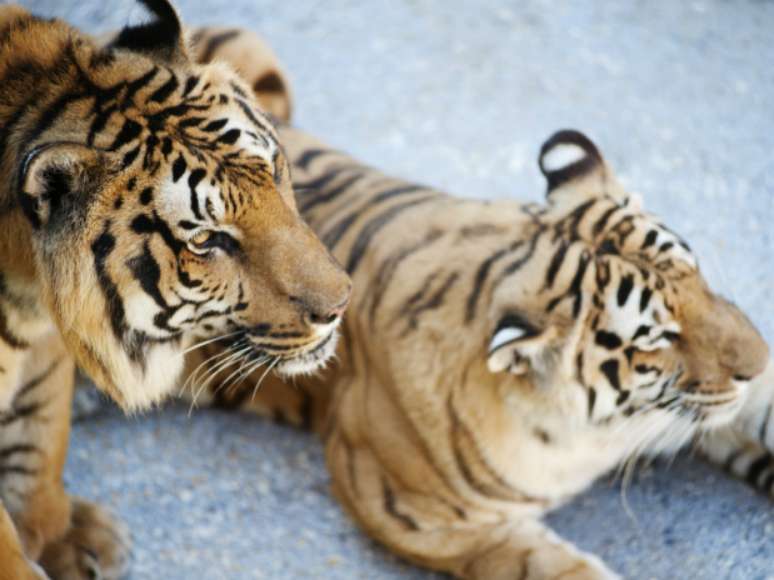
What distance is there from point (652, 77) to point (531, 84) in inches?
16.9

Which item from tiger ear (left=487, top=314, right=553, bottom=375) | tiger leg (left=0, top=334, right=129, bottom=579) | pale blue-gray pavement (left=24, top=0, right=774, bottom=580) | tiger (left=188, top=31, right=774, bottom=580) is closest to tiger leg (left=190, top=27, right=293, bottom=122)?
pale blue-gray pavement (left=24, top=0, right=774, bottom=580)

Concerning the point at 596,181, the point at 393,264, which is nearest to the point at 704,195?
the point at 596,181

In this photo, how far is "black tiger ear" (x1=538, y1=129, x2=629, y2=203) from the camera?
2.10 m

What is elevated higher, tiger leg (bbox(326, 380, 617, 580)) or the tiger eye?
the tiger eye

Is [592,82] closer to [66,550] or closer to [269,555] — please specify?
[269,555]

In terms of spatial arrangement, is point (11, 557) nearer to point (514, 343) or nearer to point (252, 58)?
point (514, 343)

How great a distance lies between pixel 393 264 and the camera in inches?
86.1

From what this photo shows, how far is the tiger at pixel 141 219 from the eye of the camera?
1.57 meters

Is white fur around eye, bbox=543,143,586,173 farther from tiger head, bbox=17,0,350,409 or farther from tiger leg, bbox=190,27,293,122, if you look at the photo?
tiger leg, bbox=190,27,293,122

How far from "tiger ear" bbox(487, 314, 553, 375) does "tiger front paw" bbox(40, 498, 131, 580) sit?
857mm

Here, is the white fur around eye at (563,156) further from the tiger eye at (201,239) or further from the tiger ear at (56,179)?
the tiger ear at (56,179)

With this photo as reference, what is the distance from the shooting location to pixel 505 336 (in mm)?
1812

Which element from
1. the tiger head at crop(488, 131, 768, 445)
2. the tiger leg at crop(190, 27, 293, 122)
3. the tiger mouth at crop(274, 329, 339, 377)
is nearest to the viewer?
the tiger mouth at crop(274, 329, 339, 377)

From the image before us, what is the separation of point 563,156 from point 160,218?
2.90ft
